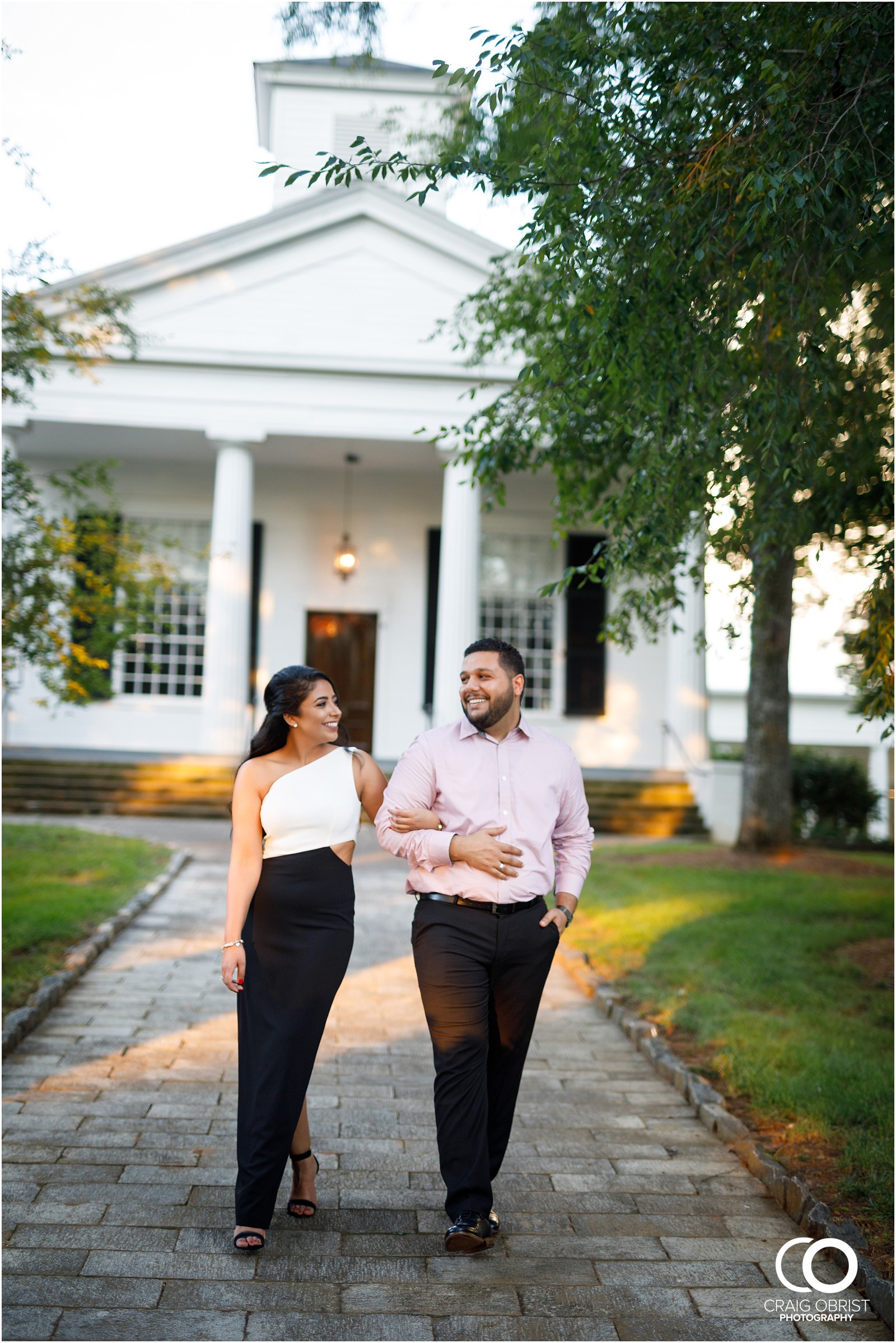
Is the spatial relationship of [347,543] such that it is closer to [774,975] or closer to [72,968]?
[72,968]

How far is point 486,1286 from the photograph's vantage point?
3.50 meters

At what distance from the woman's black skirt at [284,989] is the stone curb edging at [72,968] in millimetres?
2433

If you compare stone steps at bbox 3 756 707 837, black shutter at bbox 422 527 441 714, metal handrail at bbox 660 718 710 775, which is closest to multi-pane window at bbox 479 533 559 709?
black shutter at bbox 422 527 441 714

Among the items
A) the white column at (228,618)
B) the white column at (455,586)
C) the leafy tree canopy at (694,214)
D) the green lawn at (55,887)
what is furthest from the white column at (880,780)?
the leafy tree canopy at (694,214)

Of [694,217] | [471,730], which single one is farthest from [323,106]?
[471,730]

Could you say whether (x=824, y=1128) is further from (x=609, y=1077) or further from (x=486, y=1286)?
(x=486, y=1286)

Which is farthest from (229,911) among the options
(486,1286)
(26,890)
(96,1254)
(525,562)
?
(525,562)

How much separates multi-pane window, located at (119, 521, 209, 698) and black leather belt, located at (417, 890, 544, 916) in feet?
50.7

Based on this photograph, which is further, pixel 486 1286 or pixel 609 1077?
pixel 609 1077

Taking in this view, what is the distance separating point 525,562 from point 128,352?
7.30 m

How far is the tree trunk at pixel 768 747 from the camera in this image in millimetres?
12906

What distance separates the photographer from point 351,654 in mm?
19016

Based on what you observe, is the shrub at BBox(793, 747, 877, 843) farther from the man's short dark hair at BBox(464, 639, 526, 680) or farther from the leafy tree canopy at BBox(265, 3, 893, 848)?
the man's short dark hair at BBox(464, 639, 526, 680)

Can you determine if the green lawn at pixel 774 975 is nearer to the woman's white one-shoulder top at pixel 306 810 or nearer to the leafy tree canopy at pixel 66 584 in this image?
the woman's white one-shoulder top at pixel 306 810
